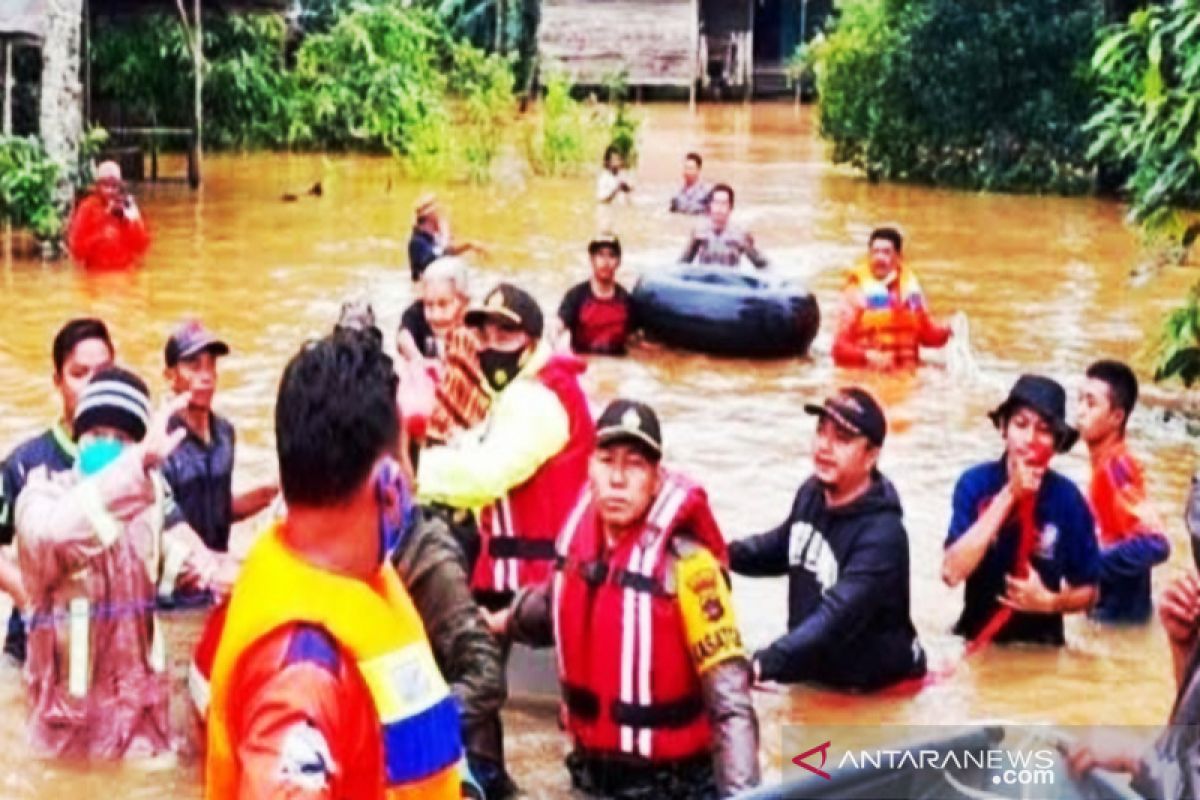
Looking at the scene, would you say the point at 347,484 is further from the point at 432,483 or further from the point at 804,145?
the point at 804,145

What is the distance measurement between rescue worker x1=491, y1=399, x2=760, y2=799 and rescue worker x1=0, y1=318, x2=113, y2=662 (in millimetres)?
1880

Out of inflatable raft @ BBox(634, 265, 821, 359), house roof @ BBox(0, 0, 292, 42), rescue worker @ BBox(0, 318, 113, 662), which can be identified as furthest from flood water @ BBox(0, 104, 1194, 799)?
house roof @ BBox(0, 0, 292, 42)

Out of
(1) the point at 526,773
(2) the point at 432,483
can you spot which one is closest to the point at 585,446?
(2) the point at 432,483

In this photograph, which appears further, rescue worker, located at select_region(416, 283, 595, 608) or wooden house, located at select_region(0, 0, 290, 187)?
wooden house, located at select_region(0, 0, 290, 187)

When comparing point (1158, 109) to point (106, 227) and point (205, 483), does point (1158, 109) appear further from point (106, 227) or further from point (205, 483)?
point (106, 227)

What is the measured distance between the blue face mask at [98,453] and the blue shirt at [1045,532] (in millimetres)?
2819

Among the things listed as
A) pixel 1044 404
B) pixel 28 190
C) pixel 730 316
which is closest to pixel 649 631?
pixel 1044 404

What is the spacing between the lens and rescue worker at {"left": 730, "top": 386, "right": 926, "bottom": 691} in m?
6.24

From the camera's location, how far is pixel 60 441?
6.49 m

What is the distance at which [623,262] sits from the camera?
17.6 meters

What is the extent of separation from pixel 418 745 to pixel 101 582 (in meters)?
2.99

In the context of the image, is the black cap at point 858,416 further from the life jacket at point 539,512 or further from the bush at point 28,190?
the bush at point 28,190

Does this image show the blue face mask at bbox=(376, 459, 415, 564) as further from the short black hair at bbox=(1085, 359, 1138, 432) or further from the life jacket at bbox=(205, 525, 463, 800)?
the short black hair at bbox=(1085, 359, 1138, 432)

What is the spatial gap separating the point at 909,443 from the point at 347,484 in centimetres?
840
